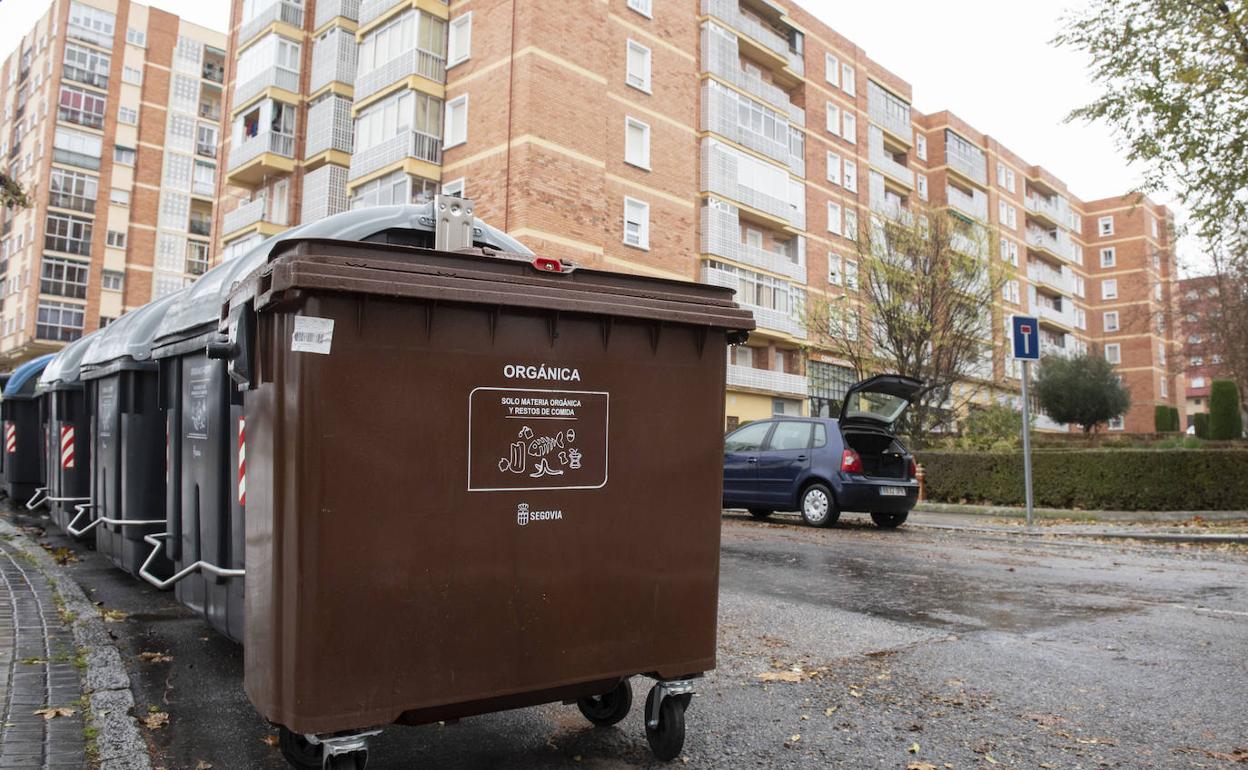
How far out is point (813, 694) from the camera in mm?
4137

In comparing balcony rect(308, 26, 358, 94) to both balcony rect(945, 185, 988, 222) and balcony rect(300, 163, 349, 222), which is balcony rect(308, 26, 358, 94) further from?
balcony rect(945, 185, 988, 222)

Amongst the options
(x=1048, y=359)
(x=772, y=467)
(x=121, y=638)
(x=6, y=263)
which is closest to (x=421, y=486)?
(x=121, y=638)

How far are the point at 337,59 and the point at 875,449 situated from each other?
2646 cm

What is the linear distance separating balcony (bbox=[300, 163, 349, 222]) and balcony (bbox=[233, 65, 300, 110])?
414cm

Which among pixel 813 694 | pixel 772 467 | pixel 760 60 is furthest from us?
pixel 760 60

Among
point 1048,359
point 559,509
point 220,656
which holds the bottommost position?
point 220,656

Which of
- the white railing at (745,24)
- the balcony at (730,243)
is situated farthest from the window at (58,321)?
the white railing at (745,24)

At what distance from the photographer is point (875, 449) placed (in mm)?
12398

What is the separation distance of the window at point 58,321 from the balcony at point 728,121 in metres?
36.4

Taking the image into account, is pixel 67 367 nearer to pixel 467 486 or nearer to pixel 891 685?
pixel 467 486

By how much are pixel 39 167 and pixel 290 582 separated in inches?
2284

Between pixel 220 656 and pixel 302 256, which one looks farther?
pixel 220 656

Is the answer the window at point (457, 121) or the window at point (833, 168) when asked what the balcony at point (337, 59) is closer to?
the window at point (457, 121)

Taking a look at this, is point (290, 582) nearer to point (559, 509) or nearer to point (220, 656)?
point (559, 509)
